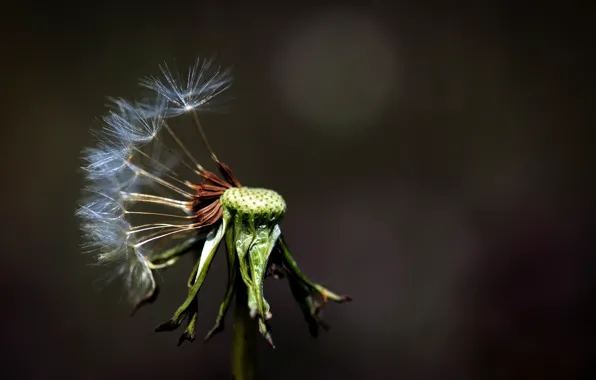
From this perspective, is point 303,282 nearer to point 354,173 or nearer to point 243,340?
point 243,340

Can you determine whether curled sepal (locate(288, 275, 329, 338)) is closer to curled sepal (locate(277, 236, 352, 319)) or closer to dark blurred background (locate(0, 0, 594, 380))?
curled sepal (locate(277, 236, 352, 319))

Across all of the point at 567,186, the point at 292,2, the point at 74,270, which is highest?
the point at 292,2

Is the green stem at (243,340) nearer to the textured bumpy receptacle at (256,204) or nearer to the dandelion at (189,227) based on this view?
the dandelion at (189,227)

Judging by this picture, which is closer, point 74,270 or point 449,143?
point 74,270

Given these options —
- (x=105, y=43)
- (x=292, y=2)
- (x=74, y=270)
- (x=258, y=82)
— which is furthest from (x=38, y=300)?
(x=292, y=2)

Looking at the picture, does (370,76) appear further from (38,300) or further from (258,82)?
(38,300)

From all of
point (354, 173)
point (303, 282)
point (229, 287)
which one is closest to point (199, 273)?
point (229, 287)

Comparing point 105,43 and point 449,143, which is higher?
point 105,43
